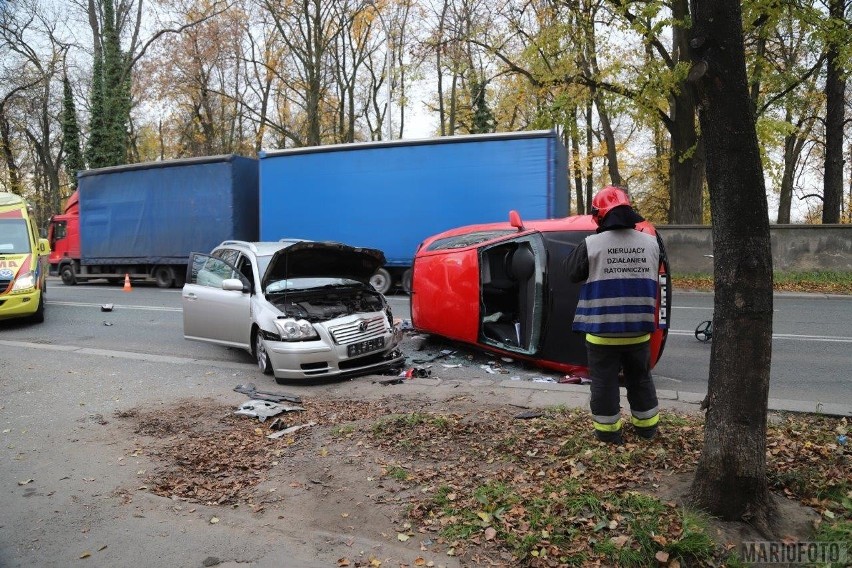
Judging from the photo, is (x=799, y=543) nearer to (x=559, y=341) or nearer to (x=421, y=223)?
(x=559, y=341)

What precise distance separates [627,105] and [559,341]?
593 inches

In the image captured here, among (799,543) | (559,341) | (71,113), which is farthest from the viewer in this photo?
(71,113)

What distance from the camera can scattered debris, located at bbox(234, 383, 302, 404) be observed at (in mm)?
6643

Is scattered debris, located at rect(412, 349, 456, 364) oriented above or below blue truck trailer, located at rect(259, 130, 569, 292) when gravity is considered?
below

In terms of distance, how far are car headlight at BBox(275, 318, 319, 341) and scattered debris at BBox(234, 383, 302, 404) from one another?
0.69 meters

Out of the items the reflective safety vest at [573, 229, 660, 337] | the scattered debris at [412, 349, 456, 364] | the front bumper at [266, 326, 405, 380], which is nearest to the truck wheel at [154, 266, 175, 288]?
the scattered debris at [412, 349, 456, 364]

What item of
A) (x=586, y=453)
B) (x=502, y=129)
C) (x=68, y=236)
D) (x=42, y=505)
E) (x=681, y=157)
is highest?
(x=502, y=129)

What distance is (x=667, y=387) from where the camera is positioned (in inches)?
281

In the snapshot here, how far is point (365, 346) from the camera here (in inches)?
302

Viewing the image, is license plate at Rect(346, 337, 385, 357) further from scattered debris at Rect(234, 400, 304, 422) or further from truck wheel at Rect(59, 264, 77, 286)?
truck wheel at Rect(59, 264, 77, 286)

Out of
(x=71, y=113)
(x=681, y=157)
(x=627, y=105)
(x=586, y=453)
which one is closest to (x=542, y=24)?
(x=627, y=105)

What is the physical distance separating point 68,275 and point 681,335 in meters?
21.8

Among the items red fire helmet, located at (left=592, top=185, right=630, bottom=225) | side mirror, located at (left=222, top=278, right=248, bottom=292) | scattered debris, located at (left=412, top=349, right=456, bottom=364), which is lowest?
scattered debris, located at (left=412, top=349, right=456, bottom=364)

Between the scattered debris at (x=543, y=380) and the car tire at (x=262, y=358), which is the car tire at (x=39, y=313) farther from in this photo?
the scattered debris at (x=543, y=380)
